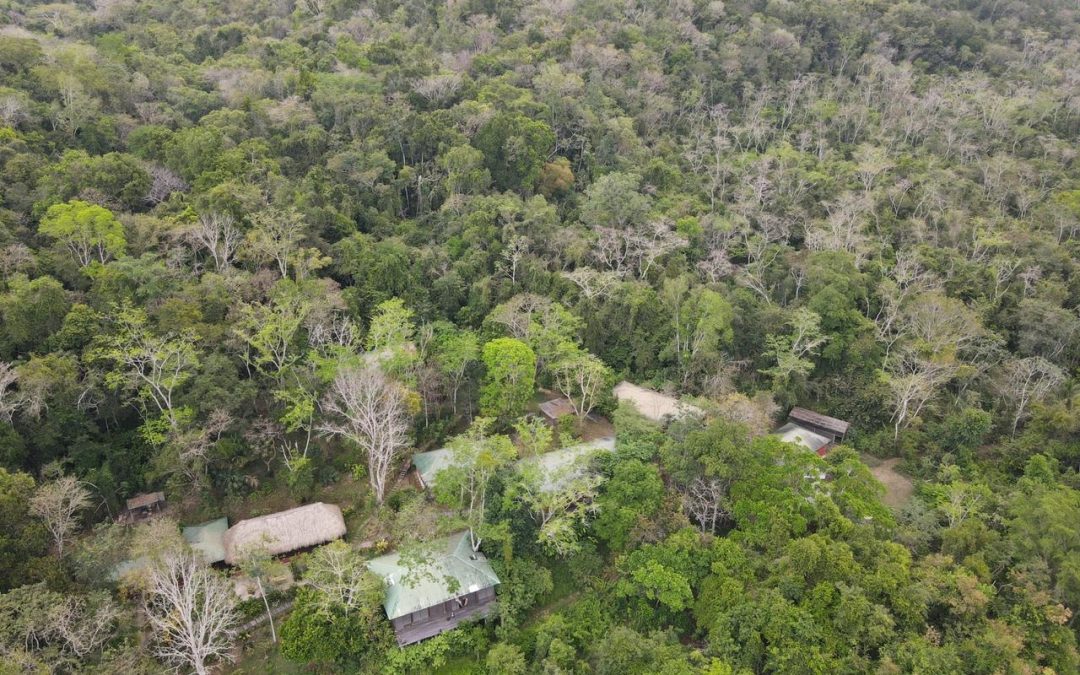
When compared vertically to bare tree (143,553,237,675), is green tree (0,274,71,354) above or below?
above

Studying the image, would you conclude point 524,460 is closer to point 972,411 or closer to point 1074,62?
point 972,411

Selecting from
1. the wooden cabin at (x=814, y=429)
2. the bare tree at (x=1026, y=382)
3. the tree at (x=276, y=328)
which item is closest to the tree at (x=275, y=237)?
the tree at (x=276, y=328)

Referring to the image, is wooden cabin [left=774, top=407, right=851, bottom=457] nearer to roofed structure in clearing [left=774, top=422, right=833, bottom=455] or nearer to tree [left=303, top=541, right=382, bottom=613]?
roofed structure in clearing [left=774, top=422, right=833, bottom=455]

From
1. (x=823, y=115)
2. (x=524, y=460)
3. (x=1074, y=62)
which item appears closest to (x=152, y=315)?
(x=524, y=460)

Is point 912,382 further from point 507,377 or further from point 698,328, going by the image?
point 507,377

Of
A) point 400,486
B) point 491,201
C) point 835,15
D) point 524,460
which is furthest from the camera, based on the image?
point 835,15

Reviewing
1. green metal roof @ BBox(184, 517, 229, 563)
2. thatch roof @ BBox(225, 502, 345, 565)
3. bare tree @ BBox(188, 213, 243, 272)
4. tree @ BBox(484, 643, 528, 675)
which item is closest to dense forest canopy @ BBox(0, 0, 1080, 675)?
tree @ BBox(484, 643, 528, 675)
